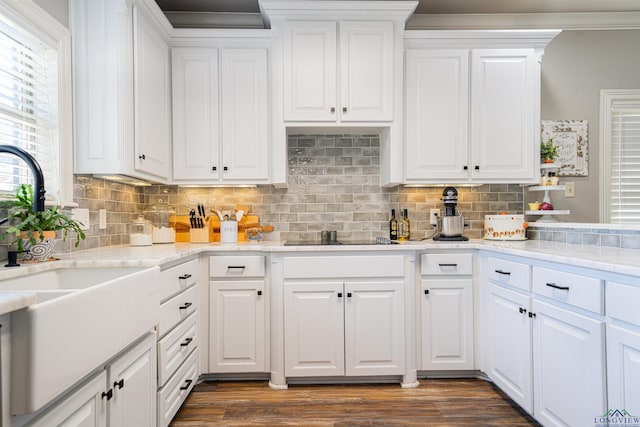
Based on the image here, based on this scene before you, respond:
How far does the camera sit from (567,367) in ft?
5.13

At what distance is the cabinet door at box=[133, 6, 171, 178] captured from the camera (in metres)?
2.14

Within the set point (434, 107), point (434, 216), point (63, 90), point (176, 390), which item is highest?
point (434, 107)

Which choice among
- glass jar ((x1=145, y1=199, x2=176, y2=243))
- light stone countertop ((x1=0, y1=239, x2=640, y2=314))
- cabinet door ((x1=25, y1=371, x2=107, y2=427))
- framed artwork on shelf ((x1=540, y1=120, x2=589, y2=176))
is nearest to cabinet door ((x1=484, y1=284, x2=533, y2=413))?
light stone countertop ((x1=0, y1=239, x2=640, y2=314))

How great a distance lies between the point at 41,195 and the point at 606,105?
12.0 feet

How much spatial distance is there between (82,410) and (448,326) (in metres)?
2.04

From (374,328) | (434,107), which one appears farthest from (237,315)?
(434,107)

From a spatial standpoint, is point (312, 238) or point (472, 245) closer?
point (472, 245)

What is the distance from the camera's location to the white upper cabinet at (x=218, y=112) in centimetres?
263

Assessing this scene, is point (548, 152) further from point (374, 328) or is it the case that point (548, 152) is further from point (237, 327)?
point (237, 327)

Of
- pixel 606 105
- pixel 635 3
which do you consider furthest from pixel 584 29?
pixel 606 105

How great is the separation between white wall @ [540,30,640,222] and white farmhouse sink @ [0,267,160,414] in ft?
10.00

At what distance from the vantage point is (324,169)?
295cm

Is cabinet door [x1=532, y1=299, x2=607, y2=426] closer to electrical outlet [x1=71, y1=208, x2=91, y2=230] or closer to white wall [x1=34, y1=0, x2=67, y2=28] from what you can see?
electrical outlet [x1=71, y1=208, x2=91, y2=230]

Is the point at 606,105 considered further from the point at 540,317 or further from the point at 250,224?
the point at 250,224
